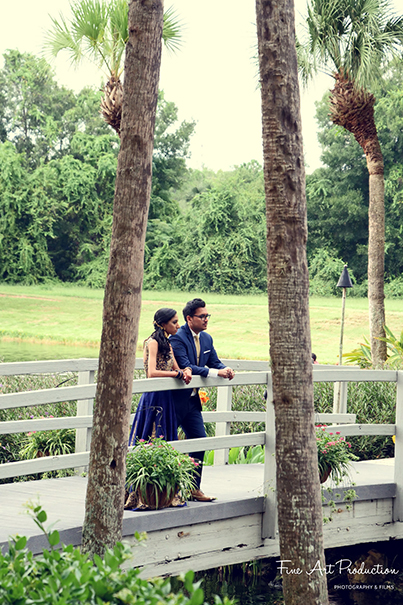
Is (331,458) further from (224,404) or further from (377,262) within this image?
(377,262)

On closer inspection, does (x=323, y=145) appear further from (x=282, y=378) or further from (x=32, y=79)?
(x=282, y=378)

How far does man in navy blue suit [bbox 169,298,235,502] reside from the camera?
19.6ft

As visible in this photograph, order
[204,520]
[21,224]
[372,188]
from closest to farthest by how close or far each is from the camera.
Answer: [204,520], [372,188], [21,224]

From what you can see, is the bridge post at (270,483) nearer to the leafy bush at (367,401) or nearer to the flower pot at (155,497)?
the flower pot at (155,497)

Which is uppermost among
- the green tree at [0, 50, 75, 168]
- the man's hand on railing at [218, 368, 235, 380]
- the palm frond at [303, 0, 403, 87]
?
the green tree at [0, 50, 75, 168]

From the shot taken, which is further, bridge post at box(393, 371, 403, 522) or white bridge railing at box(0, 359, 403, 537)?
bridge post at box(393, 371, 403, 522)

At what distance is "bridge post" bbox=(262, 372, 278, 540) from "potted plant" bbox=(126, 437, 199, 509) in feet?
2.77

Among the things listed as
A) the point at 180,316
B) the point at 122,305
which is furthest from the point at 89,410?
the point at 180,316

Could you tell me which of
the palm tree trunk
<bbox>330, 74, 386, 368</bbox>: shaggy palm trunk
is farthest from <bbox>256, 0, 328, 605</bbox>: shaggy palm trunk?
the palm tree trunk

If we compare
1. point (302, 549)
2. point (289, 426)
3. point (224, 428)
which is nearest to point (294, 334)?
point (289, 426)

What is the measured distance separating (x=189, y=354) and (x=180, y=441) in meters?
0.81

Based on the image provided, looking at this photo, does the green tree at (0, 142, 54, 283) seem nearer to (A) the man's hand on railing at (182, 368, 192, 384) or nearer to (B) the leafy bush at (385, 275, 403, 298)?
(B) the leafy bush at (385, 275, 403, 298)

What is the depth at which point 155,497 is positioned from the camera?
536cm

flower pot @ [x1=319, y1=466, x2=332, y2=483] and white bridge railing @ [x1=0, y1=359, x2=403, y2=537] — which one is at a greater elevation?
white bridge railing @ [x1=0, y1=359, x2=403, y2=537]
